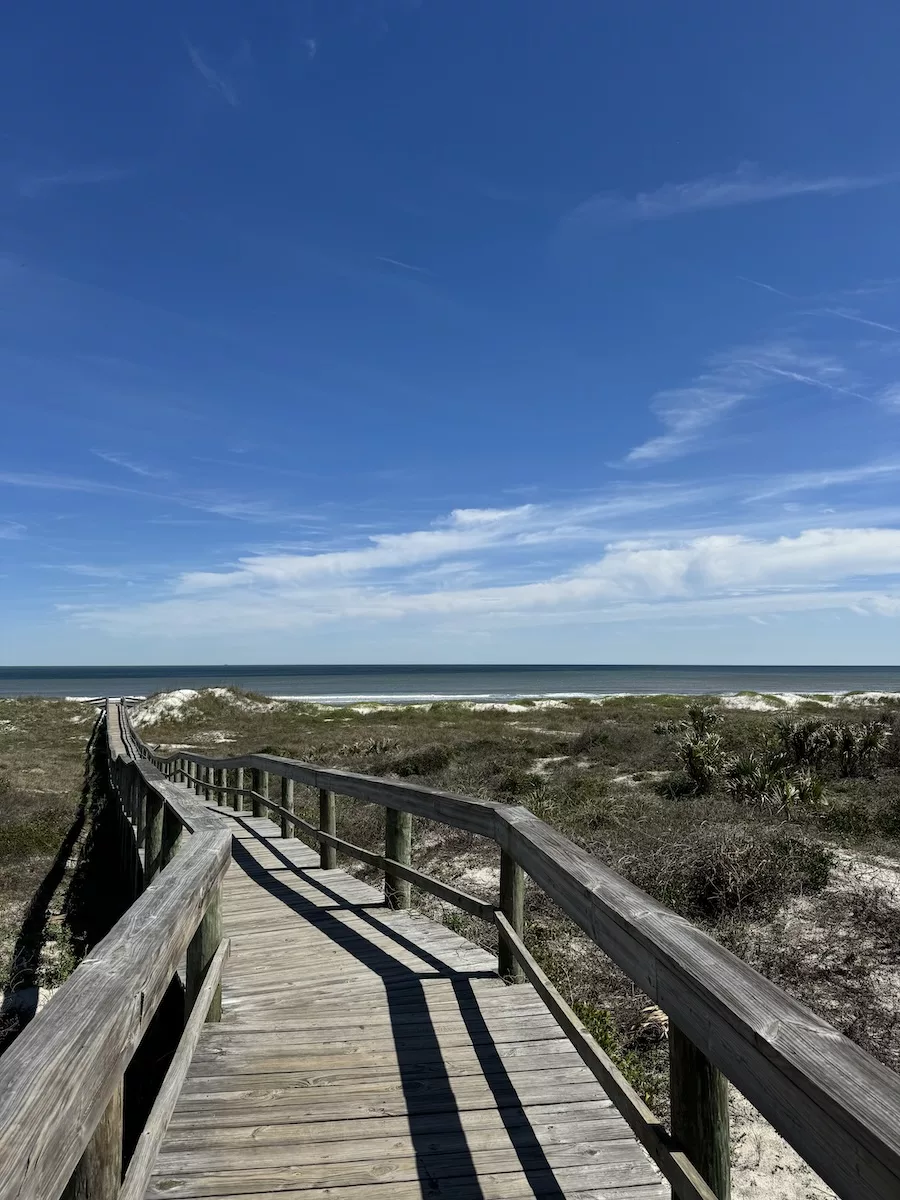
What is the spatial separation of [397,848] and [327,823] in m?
1.88

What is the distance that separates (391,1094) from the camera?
11.0ft

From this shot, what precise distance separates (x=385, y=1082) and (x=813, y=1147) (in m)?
2.45

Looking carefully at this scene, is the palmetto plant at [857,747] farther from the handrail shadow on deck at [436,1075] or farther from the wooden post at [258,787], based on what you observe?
the handrail shadow on deck at [436,1075]

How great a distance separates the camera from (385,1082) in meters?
3.45

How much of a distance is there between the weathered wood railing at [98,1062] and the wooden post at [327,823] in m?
4.17

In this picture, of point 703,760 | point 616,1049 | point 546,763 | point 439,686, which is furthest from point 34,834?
point 439,686

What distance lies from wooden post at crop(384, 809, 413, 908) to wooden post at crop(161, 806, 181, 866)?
1.56 meters

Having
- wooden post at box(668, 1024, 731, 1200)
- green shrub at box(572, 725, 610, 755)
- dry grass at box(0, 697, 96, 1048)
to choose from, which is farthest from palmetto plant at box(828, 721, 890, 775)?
wooden post at box(668, 1024, 731, 1200)

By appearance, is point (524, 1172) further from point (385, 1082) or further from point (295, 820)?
point (295, 820)

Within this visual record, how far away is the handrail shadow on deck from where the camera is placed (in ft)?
9.26

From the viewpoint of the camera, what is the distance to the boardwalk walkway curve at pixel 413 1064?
151cm

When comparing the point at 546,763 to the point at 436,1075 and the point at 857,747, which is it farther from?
the point at 436,1075

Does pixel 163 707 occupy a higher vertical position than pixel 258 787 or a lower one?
lower

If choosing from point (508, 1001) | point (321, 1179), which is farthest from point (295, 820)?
point (321, 1179)
